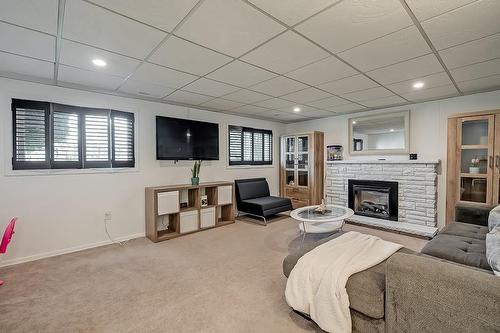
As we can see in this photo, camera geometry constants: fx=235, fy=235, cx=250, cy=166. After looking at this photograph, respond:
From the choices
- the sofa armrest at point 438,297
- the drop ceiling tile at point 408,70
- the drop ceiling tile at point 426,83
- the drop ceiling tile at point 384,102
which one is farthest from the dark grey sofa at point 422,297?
the drop ceiling tile at point 384,102

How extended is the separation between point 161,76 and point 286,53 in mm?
1619

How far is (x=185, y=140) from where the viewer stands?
4445 mm

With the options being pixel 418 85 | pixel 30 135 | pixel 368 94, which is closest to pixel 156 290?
pixel 30 135

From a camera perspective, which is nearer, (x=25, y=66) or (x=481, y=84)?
(x=25, y=66)

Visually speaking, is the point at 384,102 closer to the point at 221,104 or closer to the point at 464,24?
the point at 464,24

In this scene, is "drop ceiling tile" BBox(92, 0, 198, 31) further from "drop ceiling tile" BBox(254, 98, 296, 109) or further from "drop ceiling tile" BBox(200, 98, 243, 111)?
"drop ceiling tile" BBox(254, 98, 296, 109)

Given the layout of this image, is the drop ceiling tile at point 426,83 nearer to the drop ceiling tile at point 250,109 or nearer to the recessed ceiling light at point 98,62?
the drop ceiling tile at point 250,109

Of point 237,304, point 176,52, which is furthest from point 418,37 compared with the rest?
point 237,304

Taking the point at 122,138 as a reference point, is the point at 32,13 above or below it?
above

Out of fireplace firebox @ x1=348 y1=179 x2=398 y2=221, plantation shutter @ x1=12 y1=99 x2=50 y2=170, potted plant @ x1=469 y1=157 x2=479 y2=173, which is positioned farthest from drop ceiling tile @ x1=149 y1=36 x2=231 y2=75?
potted plant @ x1=469 y1=157 x2=479 y2=173

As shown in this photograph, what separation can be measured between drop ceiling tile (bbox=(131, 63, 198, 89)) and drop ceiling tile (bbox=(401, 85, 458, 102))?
3417 mm

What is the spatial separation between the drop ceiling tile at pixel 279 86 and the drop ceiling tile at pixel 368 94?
97 cm

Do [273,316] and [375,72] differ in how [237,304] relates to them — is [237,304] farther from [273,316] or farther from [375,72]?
[375,72]

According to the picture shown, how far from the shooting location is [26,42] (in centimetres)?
211
